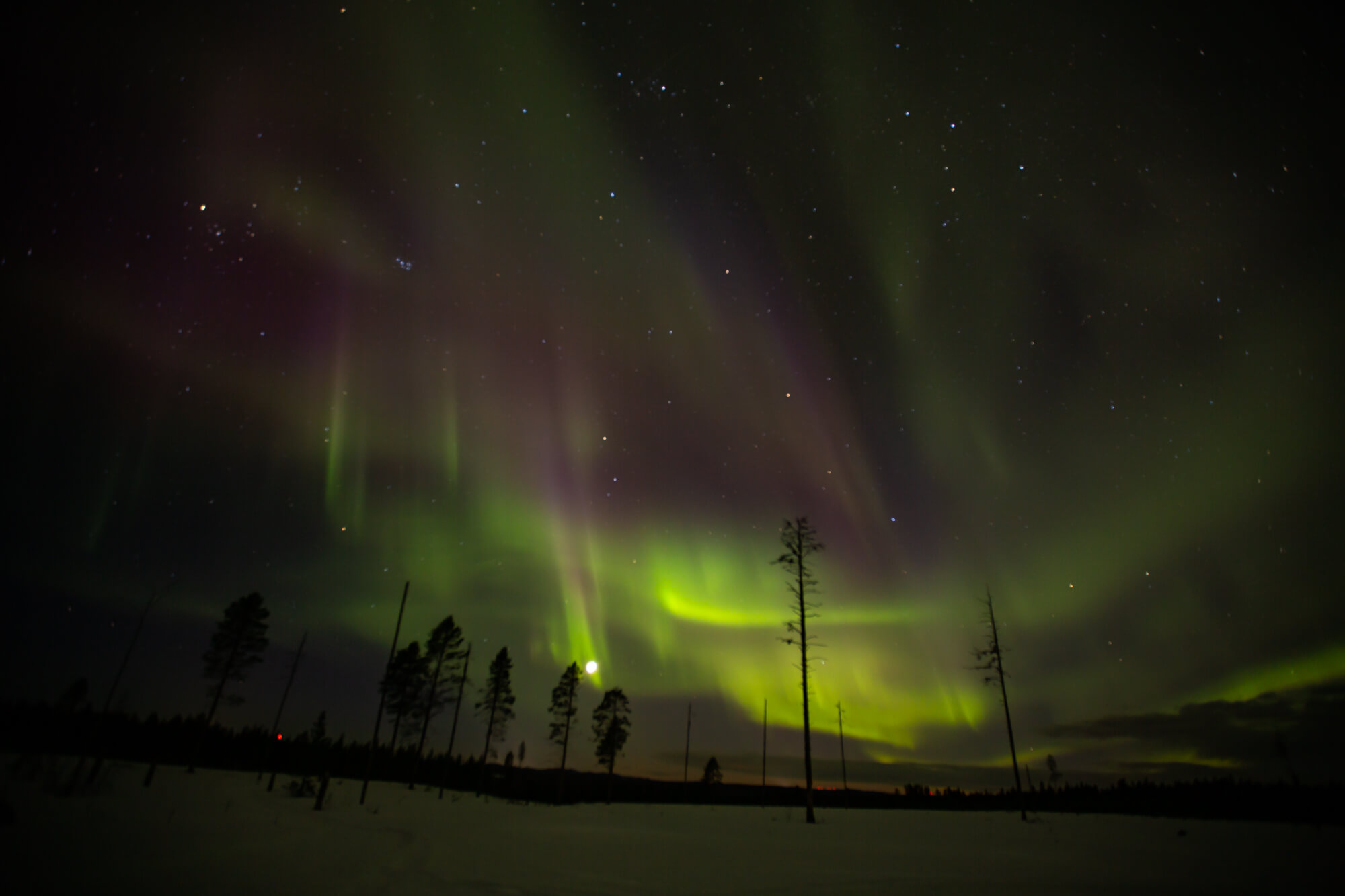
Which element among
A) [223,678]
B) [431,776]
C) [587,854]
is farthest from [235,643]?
[431,776]

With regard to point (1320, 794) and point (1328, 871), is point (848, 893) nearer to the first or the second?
point (1328, 871)

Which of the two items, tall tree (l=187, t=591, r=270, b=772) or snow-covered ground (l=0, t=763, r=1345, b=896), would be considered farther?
tall tree (l=187, t=591, r=270, b=772)

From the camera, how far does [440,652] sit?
4259 cm

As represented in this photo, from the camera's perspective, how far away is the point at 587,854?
11.7m

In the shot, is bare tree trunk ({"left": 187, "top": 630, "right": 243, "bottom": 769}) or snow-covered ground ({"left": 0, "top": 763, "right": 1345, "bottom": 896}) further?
bare tree trunk ({"left": 187, "top": 630, "right": 243, "bottom": 769})

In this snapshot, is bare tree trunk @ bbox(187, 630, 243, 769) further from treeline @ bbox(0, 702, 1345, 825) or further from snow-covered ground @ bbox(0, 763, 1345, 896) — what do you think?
snow-covered ground @ bbox(0, 763, 1345, 896)

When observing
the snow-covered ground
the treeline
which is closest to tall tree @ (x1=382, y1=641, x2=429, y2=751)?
the treeline

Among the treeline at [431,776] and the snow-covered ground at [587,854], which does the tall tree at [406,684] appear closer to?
the treeline at [431,776]

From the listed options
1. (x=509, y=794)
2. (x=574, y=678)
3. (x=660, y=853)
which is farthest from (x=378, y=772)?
(x=660, y=853)

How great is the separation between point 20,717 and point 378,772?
43.2 m

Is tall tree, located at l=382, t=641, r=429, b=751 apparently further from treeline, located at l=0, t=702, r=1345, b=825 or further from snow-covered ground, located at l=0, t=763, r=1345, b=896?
snow-covered ground, located at l=0, t=763, r=1345, b=896

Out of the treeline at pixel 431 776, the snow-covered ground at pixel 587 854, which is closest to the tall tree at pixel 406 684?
the treeline at pixel 431 776

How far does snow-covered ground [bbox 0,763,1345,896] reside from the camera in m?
8.42

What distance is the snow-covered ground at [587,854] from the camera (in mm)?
8422
